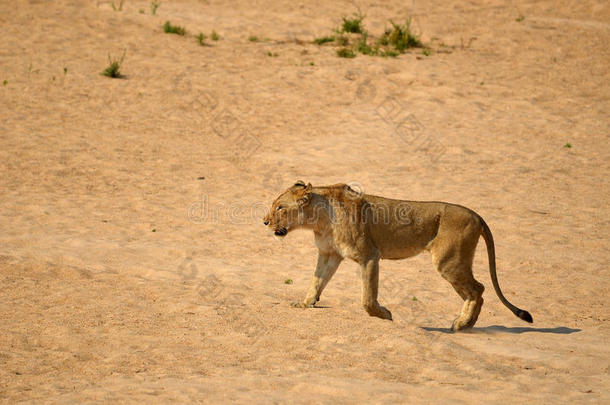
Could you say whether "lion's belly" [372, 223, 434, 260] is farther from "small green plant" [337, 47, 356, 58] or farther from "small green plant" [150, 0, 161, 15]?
"small green plant" [150, 0, 161, 15]

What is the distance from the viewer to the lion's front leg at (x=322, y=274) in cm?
753

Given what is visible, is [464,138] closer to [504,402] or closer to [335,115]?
[335,115]

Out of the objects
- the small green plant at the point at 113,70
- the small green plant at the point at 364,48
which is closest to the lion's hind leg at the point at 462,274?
the small green plant at the point at 113,70

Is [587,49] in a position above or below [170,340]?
above

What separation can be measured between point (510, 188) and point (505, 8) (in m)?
11.1

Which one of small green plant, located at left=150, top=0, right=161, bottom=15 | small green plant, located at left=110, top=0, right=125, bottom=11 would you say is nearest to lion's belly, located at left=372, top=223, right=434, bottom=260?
small green plant, located at left=150, top=0, right=161, bottom=15

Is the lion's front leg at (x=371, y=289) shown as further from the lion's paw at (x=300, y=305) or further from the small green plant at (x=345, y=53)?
the small green plant at (x=345, y=53)

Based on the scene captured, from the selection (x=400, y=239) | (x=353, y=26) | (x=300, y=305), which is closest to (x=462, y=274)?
(x=400, y=239)

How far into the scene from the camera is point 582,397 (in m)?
5.53

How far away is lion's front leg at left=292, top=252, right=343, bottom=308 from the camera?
7527 mm

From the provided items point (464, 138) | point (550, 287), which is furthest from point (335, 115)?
point (550, 287)

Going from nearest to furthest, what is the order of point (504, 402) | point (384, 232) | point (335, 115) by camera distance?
1. point (504, 402)
2. point (384, 232)
3. point (335, 115)

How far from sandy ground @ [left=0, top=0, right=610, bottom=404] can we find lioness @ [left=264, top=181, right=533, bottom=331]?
432mm

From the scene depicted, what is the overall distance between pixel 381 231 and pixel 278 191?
16.5ft
